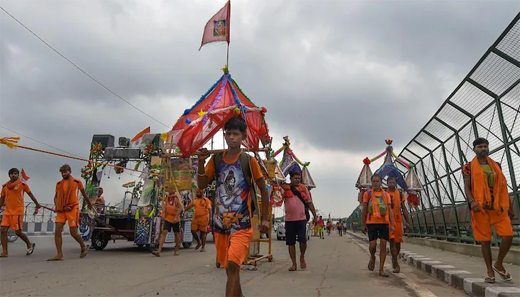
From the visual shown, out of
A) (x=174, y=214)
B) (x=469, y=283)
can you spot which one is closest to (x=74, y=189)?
(x=174, y=214)

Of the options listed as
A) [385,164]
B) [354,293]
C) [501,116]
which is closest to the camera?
[354,293]

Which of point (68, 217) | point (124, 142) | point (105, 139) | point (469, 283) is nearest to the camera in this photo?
point (469, 283)

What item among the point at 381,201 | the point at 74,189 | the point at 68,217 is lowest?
the point at 68,217

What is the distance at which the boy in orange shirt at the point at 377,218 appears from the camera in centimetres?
624

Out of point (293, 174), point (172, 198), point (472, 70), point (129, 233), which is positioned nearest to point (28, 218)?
point (129, 233)

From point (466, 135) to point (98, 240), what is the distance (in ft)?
32.3

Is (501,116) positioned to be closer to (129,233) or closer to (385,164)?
(385,164)

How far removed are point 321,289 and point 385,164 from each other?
987 centimetres

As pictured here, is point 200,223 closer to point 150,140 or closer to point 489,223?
point 150,140

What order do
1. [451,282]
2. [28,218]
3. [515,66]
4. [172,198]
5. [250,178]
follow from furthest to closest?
[28,218] → [172,198] → [515,66] → [451,282] → [250,178]

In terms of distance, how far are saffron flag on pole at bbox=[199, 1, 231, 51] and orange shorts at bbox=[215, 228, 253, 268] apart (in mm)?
5960

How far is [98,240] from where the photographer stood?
10258 millimetres

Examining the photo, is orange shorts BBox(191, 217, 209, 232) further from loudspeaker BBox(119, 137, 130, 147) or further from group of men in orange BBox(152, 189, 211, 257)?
loudspeaker BBox(119, 137, 130, 147)

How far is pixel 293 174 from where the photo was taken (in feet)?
24.5
